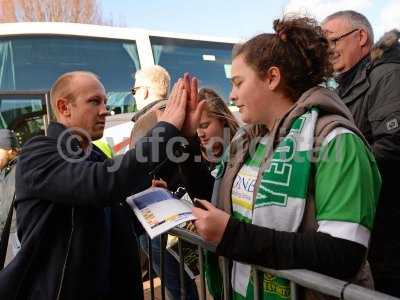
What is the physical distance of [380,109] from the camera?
220 cm

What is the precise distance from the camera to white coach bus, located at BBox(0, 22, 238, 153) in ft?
19.0

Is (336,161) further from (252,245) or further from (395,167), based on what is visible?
(395,167)

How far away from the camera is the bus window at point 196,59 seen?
7207 millimetres

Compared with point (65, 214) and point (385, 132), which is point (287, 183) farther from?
point (385, 132)

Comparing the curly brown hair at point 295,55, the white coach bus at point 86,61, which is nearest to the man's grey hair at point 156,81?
the curly brown hair at point 295,55

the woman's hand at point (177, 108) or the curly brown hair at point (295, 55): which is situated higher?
the curly brown hair at point (295, 55)

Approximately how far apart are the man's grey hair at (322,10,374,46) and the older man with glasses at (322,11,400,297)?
30 millimetres

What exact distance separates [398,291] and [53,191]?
65.2 inches

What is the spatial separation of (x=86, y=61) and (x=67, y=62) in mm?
290

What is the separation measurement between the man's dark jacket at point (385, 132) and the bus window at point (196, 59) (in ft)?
15.9

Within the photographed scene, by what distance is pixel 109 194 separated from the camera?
153 centimetres

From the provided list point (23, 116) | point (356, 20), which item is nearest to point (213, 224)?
point (356, 20)

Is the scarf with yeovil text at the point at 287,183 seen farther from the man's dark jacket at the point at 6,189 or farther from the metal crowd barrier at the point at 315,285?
the man's dark jacket at the point at 6,189

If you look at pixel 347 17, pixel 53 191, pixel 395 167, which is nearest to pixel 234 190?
pixel 53 191
